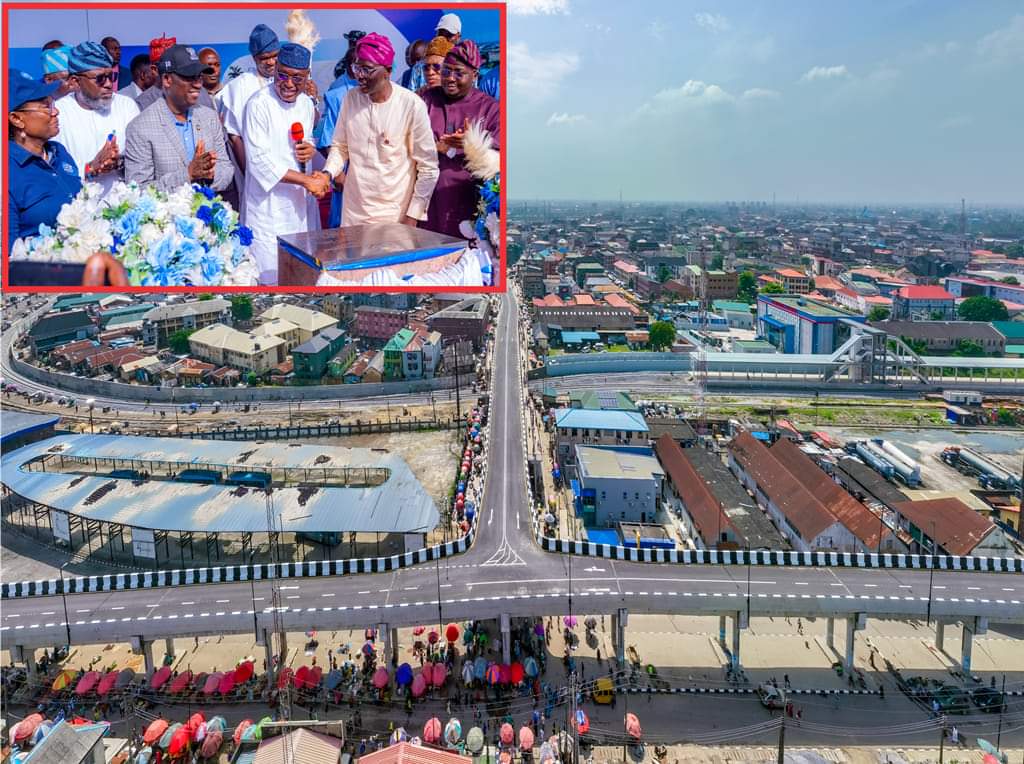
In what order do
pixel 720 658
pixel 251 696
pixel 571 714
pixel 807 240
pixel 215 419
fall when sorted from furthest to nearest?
pixel 807 240 < pixel 215 419 < pixel 720 658 < pixel 251 696 < pixel 571 714

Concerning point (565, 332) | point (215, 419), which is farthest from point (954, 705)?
point (565, 332)

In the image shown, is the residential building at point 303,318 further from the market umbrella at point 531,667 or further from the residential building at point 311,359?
the market umbrella at point 531,667

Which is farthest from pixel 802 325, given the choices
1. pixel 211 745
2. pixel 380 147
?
pixel 211 745

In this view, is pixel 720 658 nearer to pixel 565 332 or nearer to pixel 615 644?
pixel 615 644

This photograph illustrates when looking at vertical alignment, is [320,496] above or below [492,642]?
above

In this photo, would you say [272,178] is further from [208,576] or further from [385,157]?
[208,576]

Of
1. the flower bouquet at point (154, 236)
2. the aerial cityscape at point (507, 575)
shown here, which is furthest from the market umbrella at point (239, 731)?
the flower bouquet at point (154, 236)
